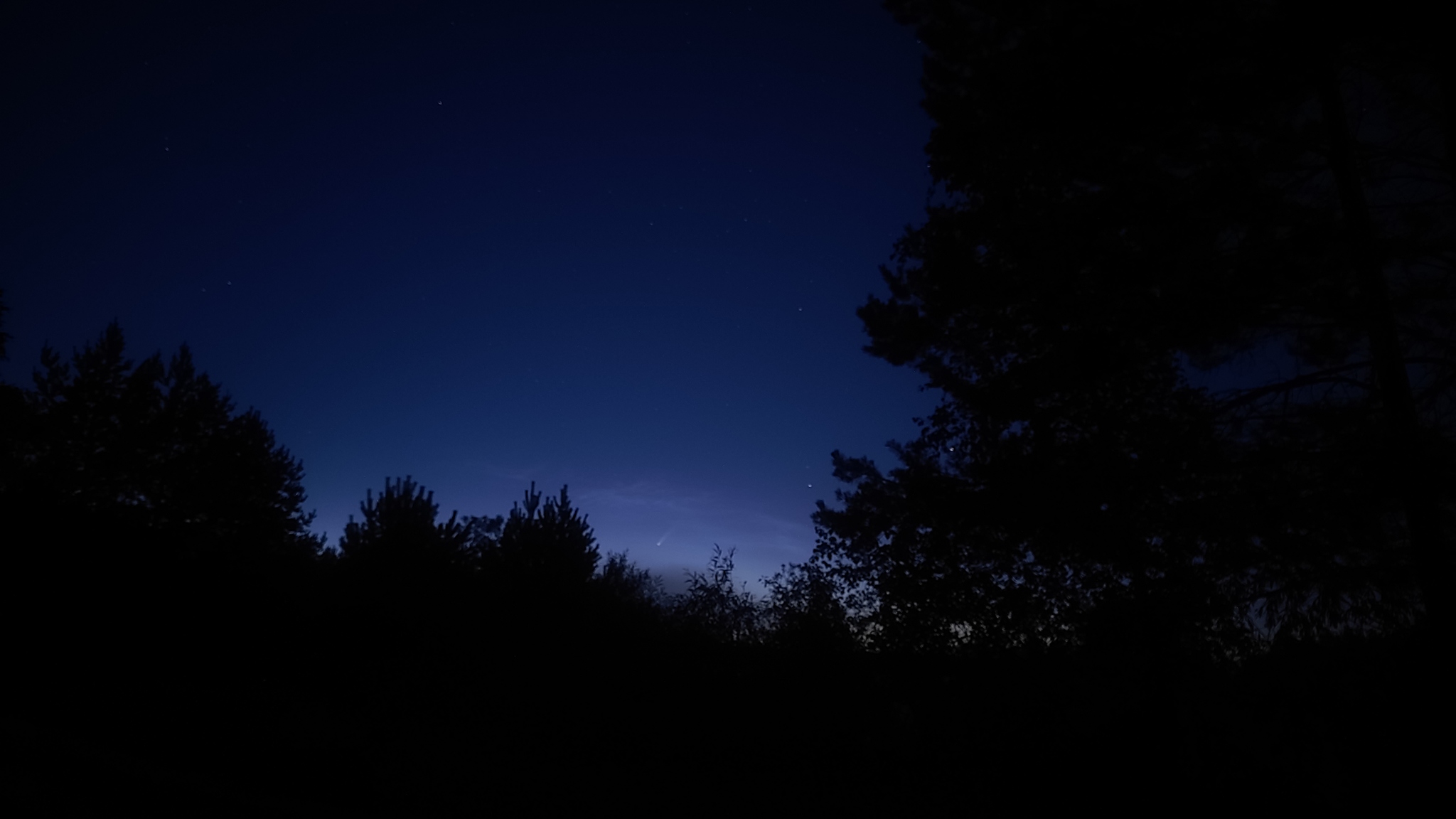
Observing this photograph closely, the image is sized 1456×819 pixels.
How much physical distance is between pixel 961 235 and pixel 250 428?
112ft

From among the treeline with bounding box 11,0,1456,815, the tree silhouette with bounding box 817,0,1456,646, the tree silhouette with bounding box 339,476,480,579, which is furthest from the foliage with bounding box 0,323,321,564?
the tree silhouette with bounding box 817,0,1456,646

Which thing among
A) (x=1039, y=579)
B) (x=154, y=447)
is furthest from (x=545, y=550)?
(x=154, y=447)

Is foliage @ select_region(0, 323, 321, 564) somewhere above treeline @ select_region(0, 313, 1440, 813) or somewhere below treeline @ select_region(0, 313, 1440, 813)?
above

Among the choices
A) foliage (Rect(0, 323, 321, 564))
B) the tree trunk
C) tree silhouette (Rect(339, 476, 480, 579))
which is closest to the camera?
the tree trunk

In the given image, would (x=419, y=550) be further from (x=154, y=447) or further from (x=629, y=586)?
(x=154, y=447)

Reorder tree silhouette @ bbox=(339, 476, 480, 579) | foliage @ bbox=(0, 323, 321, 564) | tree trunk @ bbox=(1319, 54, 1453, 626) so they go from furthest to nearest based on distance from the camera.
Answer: foliage @ bbox=(0, 323, 321, 564) < tree silhouette @ bbox=(339, 476, 480, 579) < tree trunk @ bbox=(1319, 54, 1453, 626)

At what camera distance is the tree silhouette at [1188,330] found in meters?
5.46

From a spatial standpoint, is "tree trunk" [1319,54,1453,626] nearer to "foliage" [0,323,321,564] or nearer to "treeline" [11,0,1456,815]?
"treeline" [11,0,1456,815]

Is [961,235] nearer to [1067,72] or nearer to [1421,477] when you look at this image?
[1067,72]

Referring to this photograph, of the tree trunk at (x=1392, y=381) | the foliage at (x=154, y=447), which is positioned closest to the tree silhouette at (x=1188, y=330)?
the tree trunk at (x=1392, y=381)

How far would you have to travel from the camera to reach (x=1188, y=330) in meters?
6.27

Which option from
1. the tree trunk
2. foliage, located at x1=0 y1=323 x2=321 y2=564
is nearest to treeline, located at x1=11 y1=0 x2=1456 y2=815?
the tree trunk

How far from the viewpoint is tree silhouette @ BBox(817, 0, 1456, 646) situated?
546cm

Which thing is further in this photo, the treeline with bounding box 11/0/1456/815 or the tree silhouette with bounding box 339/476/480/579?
the tree silhouette with bounding box 339/476/480/579
